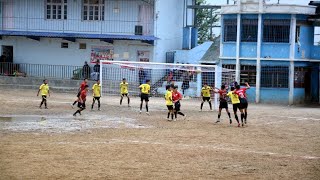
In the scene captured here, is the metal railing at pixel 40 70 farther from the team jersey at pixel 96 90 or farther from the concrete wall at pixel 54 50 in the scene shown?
the team jersey at pixel 96 90

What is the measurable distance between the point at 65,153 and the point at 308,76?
79.7 feet

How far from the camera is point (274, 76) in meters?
34.8

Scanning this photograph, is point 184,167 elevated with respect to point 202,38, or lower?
lower

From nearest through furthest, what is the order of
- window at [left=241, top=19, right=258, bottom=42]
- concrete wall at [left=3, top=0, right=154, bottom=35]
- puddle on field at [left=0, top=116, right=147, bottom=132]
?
puddle on field at [left=0, top=116, right=147, bottom=132] < window at [left=241, top=19, right=258, bottom=42] < concrete wall at [left=3, top=0, right=154, bottom=35]

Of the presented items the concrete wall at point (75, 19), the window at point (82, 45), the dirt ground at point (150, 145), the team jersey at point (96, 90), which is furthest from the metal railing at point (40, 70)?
the dirt ground at point (150, 145)

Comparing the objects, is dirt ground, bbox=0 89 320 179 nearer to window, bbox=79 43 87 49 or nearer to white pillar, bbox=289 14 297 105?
white pillar, bbox=289 14 297 105

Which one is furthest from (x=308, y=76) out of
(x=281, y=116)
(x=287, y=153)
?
(x=287, y=153)

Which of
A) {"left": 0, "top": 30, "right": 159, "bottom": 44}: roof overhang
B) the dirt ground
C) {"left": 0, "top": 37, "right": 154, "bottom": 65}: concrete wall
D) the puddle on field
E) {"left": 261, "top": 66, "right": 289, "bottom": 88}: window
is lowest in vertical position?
the dirt ground

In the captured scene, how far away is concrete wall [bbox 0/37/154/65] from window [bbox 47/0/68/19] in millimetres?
1683

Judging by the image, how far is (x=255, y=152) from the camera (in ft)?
52.0

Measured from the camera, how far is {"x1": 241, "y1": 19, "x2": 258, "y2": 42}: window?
34.8 metres

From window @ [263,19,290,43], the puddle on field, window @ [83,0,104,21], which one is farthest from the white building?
the puddle on field

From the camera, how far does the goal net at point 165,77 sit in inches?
1299

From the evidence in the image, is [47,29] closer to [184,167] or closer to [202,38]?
[202,38]
